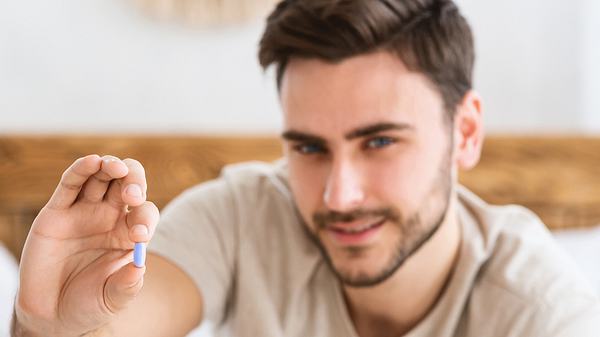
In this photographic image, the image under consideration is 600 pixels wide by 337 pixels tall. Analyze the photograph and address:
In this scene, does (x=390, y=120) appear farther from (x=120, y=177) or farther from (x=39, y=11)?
(x=39, y=11)

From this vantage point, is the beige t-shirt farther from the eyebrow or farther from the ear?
the eyebrow

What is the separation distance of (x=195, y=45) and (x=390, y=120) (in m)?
0.99

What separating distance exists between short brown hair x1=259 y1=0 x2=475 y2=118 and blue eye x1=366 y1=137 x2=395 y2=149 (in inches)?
4.7

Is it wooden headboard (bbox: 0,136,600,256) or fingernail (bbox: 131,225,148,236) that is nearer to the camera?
fingernail (bbox: 131,225,148,236)

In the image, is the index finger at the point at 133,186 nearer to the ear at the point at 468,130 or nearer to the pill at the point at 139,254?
the pill at the point at 139,254

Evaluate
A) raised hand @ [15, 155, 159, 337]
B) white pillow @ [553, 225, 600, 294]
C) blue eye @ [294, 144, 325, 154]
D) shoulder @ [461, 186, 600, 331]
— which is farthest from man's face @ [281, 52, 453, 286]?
white pillow @ [553, 225, 600, 294]

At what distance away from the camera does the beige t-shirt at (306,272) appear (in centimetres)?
112

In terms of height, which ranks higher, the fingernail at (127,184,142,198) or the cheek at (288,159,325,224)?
the fingernail at (127,184,142,198)

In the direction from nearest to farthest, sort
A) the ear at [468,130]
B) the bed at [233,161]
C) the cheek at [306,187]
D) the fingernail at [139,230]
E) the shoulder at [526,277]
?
the fingernail at [139,230], the shoulder at [526,277], the cheek at [306,187], the ear at [468,130], the bed at [233,161]

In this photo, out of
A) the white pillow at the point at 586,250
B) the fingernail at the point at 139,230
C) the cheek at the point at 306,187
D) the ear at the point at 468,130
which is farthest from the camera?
the white pillow at the point at 586,250

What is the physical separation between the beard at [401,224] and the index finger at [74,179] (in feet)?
1.48

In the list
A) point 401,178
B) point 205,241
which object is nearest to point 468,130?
point 401,178

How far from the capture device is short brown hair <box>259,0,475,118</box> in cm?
117

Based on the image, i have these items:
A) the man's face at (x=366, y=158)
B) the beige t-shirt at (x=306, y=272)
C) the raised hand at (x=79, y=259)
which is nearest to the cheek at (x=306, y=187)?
the man's face at (x=366, y=158)
